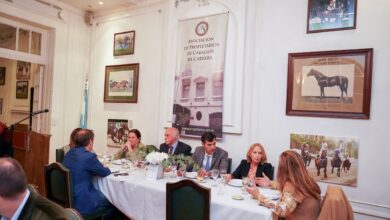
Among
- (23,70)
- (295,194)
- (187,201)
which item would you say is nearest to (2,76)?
(23,70)

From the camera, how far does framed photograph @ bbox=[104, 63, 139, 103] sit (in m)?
5.83

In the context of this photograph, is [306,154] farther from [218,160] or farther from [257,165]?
[218,160]

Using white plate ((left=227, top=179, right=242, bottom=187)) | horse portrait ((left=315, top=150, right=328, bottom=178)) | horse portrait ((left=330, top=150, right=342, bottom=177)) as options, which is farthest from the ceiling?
horse portrait ((left=330, top=150, right=342, bottom=177))

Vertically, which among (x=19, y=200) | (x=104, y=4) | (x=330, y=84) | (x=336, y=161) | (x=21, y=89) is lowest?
(x=336, y=161)

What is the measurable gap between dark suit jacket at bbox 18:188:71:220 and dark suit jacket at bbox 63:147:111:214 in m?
1.81

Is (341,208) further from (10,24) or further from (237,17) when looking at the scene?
(10,24)

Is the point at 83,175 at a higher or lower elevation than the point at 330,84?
lower

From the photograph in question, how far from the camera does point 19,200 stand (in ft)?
4.76

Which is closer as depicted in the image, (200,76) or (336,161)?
(336,161)

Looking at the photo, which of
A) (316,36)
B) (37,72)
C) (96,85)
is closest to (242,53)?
(316,36)

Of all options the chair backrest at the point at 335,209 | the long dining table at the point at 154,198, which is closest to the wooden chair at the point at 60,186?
the long dining table at the point at 154,198

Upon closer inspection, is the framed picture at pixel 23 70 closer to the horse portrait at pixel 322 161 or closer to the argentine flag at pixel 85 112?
the argentine flag at pixel 85 112

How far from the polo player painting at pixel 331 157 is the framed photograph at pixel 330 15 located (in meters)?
1.42

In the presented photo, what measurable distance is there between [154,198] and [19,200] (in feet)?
5.41
